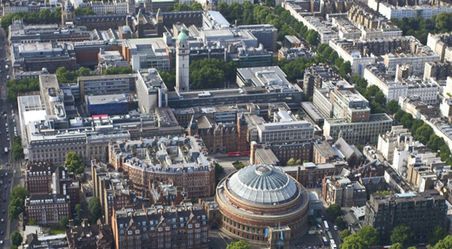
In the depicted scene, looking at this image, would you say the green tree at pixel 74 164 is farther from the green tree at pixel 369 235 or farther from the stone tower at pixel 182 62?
the green tree at pixel 369 235

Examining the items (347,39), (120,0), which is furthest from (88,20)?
(347,39)

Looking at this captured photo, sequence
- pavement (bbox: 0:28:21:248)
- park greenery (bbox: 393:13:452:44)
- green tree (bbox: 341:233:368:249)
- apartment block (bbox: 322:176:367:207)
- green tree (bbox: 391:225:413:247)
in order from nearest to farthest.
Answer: green tree (bbox: 341:233:368:249), green tree (bbox: 391:225:413:247), pavement (bbox: 0:28:21:248), apartment block (bbox: 322:176:367:207), park greenery (bbox: 393:13:452:44)

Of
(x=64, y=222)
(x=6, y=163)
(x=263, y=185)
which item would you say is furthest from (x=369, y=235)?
(x=6, y=163)

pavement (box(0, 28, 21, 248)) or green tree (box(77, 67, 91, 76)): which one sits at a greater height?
green tree (box(77, 67, 91, 76))

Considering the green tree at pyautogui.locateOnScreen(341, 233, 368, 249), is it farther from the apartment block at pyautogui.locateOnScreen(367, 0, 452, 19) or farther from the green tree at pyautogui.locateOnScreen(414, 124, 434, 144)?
the apartment block at pyautogui.locateOnScreen(367, 0, 452, 19)

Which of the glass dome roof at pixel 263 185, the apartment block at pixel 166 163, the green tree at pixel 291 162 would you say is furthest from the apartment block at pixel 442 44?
the glass dome roof at pixel 263 185

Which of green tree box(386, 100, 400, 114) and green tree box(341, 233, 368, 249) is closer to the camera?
green tree box(341, 233, 368, 249)

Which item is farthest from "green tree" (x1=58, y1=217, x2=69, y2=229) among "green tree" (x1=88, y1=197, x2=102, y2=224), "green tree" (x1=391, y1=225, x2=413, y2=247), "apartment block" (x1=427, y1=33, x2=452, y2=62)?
"apartment block" (x1=427, y1=33, x2=452, y2=62)
